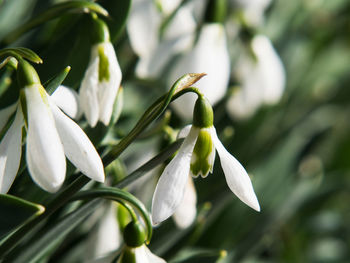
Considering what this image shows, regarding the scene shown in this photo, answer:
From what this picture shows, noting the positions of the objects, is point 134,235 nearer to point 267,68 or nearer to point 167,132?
point 167,132

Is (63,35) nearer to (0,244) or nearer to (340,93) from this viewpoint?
(0,244)

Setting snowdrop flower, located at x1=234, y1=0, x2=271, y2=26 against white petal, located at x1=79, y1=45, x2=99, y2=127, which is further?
snowdrop flower, located at x1=234, y1=0, x2=271, y2=26

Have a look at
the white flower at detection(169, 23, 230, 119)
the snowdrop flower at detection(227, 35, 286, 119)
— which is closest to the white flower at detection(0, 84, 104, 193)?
the white flower at detection(169, 23, 230, 119)

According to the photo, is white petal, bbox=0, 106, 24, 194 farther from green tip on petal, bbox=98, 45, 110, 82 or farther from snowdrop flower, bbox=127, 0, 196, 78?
snowdrop flower, bbox=127, 0, 196, 78

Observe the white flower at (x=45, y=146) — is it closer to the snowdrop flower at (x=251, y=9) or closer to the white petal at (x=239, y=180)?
the white petal at (x=239, y=180)

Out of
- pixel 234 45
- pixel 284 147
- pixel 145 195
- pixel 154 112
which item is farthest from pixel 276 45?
pixel 154 112
